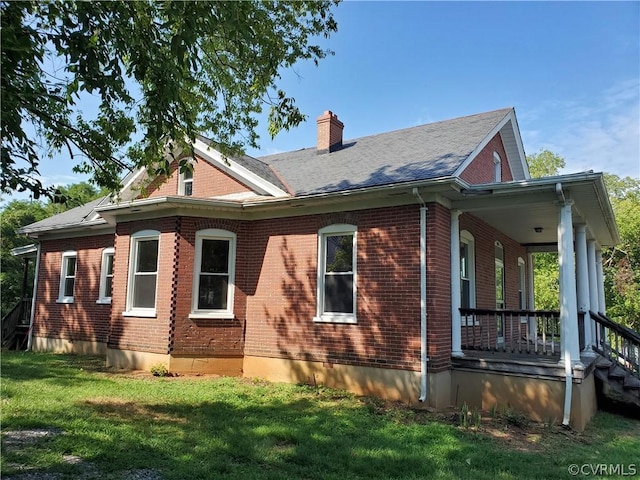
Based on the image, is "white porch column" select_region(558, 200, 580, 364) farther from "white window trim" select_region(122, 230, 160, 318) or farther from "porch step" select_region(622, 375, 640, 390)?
"white window trim" select_region(122, 230, 160, 318)

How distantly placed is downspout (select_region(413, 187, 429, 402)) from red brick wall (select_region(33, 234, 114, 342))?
30.1 feet

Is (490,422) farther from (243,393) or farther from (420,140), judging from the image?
(420,140)

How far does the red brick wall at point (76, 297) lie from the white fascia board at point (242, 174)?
4.18m

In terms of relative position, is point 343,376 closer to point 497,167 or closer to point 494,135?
point 494,135

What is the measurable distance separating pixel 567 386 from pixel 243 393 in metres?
5.41

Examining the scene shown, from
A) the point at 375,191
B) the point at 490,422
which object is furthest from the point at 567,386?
the point at 375,191

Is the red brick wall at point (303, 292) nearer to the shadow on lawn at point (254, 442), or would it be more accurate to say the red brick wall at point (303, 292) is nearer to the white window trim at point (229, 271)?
the white window trim at point (229, 271)

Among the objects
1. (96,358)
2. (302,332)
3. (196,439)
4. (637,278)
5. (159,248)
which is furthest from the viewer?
(637,278)

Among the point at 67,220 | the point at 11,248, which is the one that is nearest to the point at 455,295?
the point at 67,220

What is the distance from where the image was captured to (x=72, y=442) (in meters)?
5.50

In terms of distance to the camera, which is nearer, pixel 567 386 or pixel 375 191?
pixel 567 386

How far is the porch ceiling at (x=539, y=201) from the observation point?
26.6 feet

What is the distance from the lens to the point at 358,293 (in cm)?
953

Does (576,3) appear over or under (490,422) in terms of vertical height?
over
